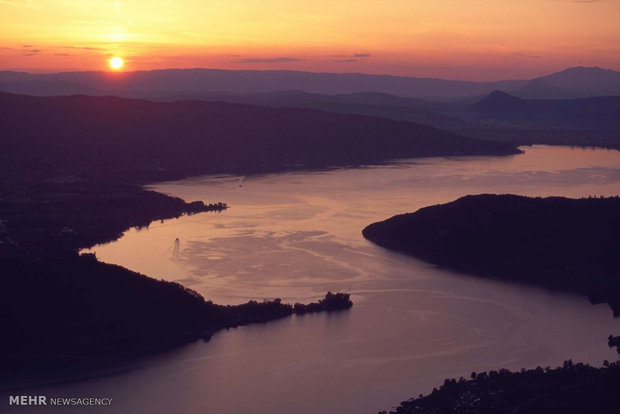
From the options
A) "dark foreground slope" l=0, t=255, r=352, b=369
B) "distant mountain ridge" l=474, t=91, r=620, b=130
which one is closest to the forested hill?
"dark foreground slope" l=0, t=255, r=352, b=369

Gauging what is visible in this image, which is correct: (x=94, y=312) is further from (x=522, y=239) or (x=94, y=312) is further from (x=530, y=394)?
(x=522, y=239)

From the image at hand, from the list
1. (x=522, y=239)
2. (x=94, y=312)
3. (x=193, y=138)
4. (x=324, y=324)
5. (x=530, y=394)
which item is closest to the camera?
(x=530, y=394)

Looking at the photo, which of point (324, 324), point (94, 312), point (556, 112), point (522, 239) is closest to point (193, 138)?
point (522, 239)

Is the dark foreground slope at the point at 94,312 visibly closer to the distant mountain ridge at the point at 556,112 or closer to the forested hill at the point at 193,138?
the forested hill at the point at 193,138

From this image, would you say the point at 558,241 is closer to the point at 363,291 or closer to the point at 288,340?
the point at 363,291

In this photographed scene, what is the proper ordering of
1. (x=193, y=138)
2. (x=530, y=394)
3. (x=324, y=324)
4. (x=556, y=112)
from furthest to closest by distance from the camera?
(x=556, y=112) → (x=193, y=138) → (x=324, y=324) → (x=530, y=394)
